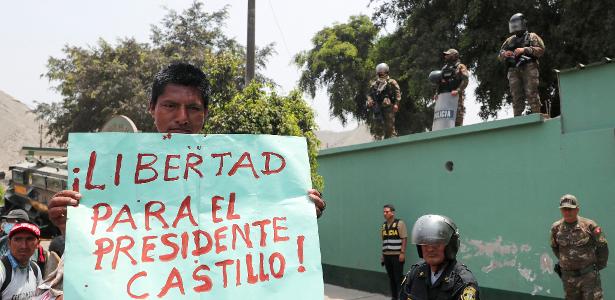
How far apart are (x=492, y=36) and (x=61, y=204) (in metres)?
16.4

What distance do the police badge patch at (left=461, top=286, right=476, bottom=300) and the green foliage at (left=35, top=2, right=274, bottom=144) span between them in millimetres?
20555

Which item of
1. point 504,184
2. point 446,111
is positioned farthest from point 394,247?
point 446,111

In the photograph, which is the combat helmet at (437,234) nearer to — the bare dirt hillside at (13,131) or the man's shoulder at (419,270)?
the man's shoulder at (419,270)

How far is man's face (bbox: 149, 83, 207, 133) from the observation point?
2389 mm

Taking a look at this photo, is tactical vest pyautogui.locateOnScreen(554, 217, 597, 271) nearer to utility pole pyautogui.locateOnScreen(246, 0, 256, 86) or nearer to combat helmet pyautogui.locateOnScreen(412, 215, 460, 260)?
combat helmet pyautogui.locateOnScreen(412, 215, 460, 260)

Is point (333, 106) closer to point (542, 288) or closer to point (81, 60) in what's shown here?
point (81, 60)

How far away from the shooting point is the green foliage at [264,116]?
8.77 meters

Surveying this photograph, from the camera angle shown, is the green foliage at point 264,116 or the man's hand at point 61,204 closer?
the man's hand at point 61,204

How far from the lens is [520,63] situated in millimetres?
8742

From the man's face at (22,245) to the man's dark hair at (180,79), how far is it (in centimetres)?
293

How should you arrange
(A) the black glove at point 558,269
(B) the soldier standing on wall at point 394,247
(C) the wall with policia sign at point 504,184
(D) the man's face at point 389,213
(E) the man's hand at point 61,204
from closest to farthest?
(E) the man's hand at point 61,204, (A) the black glove at point 558,269, (C) the wall with policia sign at point 504,184, (B) the soldier standing on wall at point 394,247, (D) the man's face at point 389,213

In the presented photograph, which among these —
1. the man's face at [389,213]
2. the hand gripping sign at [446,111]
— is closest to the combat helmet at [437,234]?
the man's face at [389,213]

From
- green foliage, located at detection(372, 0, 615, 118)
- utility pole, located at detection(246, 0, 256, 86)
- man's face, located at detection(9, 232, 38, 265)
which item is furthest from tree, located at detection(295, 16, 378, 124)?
man's face, located at detection(9, 232, 38, 265)

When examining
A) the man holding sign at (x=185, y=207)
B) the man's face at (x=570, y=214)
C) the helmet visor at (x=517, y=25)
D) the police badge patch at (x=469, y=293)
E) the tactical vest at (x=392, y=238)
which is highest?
the helmet visor at (x=517, y=25)
